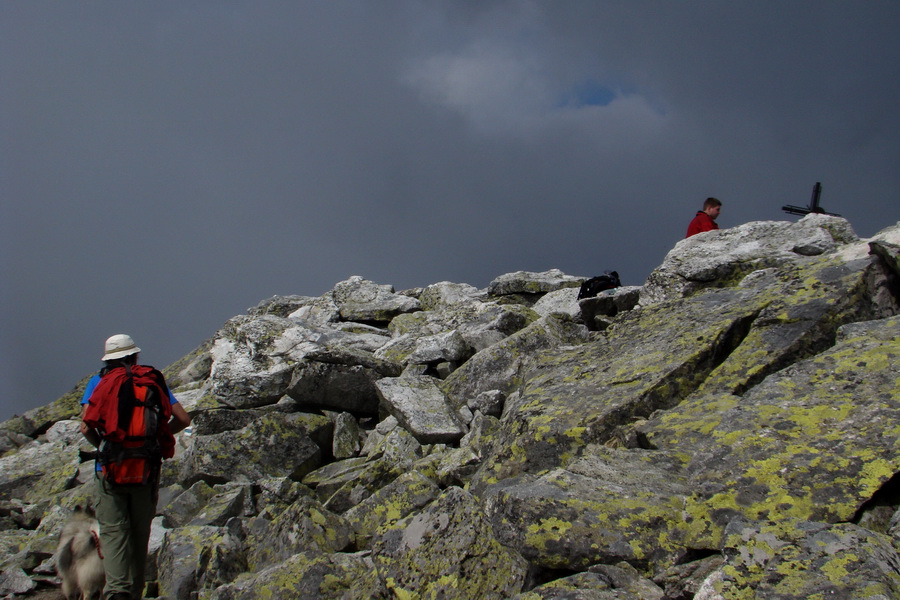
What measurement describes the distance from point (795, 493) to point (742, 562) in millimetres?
1413

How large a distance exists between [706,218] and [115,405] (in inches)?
502

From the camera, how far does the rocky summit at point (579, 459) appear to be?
17.4ft

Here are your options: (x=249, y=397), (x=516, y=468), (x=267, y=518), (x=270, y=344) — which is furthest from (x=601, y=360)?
(x=270, y=344)

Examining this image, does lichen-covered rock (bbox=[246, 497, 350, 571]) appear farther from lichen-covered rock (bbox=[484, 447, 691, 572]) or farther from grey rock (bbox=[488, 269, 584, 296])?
grey rock (bbox=[488, 269, 584, 296])

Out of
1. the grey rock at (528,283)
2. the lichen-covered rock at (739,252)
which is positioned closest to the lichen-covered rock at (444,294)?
the grey rock at (528,283)

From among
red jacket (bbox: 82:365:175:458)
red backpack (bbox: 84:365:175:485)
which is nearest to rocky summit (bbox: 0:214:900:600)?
red backpack (bbox: 84:365:175:485)

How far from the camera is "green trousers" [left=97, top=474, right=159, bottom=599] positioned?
7.32 metres

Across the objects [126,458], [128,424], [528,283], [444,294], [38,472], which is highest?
[444,294]

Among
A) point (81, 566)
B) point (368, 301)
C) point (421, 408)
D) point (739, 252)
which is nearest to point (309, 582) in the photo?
point (81, 566)

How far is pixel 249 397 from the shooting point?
46.0ft

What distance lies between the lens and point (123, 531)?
7.44 m

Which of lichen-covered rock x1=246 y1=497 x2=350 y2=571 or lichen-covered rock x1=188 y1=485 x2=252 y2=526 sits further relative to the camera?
lichen-covered rock x1=188 y1=485 x2=252 y2=526

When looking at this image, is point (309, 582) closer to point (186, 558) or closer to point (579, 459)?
point (186, 558)

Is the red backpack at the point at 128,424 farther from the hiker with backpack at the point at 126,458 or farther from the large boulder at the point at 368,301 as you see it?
the large boulder at the point at 368,301
